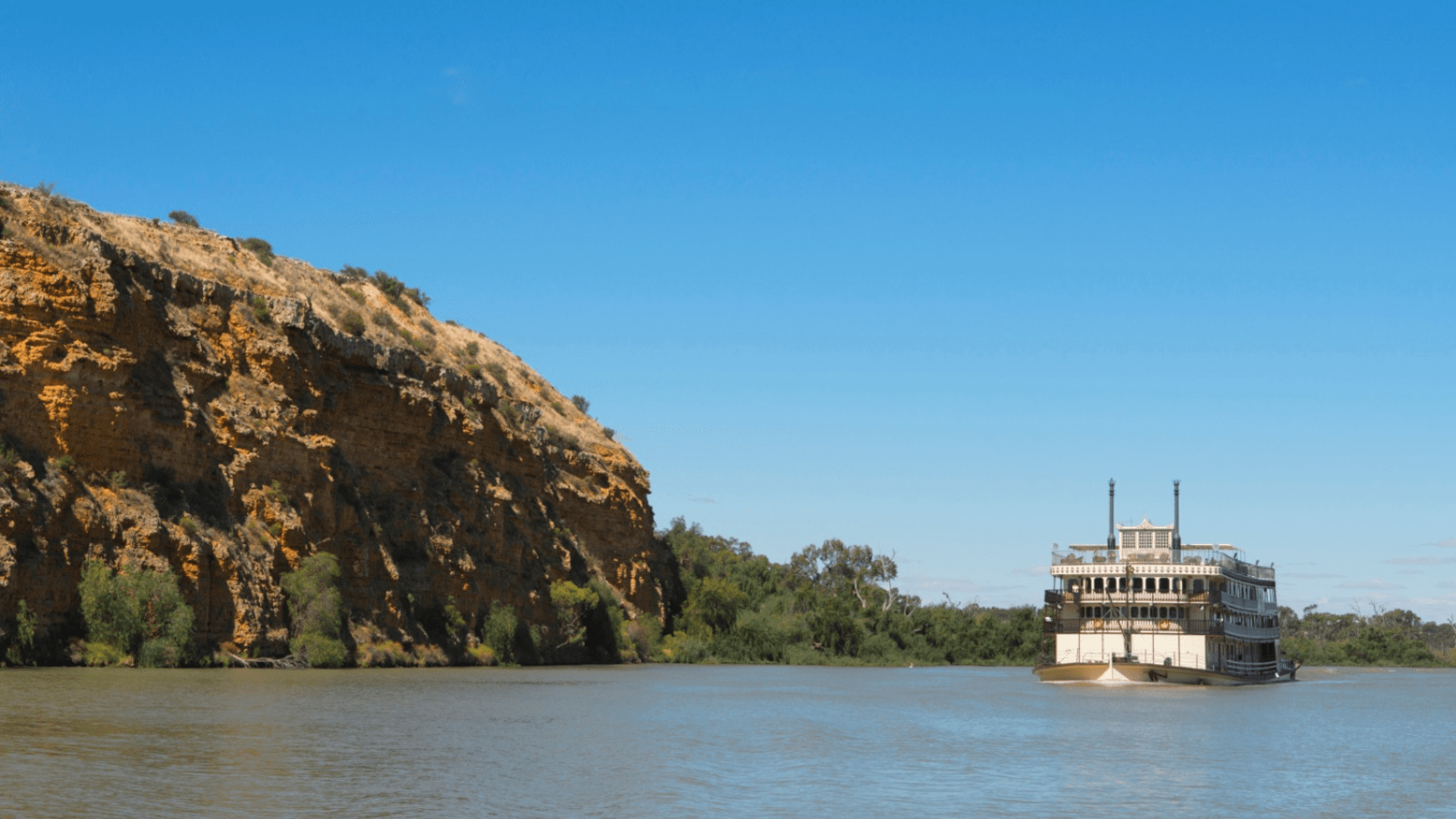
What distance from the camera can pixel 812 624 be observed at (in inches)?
4102

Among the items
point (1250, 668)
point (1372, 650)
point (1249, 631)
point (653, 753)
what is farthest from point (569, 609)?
point (1372, 650)

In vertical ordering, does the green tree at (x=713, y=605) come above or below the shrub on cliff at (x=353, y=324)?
below

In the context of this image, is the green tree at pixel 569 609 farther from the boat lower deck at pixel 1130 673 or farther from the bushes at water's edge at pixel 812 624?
the boat lower deck at pixel 1130 673

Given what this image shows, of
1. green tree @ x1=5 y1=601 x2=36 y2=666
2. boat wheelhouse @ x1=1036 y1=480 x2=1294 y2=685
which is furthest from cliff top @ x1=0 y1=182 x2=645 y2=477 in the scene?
boat wheelhouse @ x1=1036 y1=480 x2=1294 y2=685

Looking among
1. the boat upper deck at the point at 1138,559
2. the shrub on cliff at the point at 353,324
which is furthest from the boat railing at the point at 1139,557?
the shrub on cliff at the point at 353,324

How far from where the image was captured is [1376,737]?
39719 millimetres

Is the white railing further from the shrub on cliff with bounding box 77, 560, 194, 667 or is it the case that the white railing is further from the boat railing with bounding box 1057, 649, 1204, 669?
the shrub on cliff with bounding box 77, 560, 194, 667

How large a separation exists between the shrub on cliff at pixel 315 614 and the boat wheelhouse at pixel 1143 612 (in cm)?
3115

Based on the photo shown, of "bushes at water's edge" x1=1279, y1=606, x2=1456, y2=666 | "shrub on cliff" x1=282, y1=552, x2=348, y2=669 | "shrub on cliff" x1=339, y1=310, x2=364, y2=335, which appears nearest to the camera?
"shrub on cliff" x1=282, y1=552, x2=348, y2=669

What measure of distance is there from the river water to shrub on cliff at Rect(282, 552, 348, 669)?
16.2 ft

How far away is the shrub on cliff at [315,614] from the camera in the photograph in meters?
56.5

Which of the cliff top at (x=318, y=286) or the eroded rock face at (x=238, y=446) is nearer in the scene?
the eroded rock face at (x=238, y=446)

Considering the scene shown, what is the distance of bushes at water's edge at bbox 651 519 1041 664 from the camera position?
9825cm

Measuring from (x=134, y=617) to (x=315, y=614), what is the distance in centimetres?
956
